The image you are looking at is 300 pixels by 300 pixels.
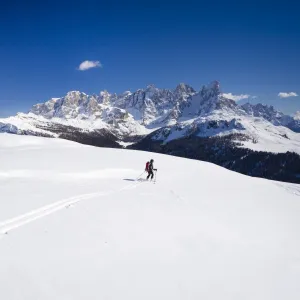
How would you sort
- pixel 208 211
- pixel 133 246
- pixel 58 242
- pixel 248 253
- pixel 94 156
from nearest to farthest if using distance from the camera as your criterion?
pixel 58 242
pixel 133 246
pixel 248 253
pixel 208 211
pixel 94 156

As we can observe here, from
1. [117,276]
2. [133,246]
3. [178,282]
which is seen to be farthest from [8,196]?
[178,282]

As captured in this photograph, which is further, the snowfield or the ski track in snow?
the ski track in snow

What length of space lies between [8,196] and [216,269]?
1113 centimetres

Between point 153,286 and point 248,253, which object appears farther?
point 248,253

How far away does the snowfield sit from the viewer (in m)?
8.20

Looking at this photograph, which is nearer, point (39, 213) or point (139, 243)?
point (139, 243)

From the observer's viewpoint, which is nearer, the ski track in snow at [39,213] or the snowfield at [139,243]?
the snowfield at [139,243]

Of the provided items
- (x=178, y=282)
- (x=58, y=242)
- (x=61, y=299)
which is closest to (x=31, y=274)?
(x=61, y=299)

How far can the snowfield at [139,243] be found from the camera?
8195 mm

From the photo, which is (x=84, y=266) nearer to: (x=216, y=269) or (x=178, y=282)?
(x=178, y=282)

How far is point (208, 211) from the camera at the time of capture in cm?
A: 1802

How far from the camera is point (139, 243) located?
11164 millimetres

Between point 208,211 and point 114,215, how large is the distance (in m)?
6.60

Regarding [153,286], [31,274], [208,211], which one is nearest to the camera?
[31,274]
